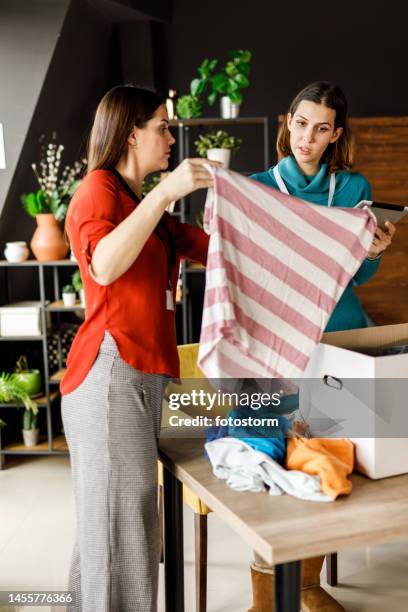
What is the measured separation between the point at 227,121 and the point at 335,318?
230 cm

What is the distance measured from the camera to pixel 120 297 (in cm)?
161

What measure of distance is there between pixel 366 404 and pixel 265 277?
1.16 feet

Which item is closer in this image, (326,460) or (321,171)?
(326,460)

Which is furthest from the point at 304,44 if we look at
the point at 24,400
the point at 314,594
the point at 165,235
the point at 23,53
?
the point at 314,594

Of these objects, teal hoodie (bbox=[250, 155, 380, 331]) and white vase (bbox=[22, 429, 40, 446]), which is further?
white vase (bbox=[22, 429, 40, 446])

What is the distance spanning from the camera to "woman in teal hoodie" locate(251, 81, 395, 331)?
Answer: 224 cm

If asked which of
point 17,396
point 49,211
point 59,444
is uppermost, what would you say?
point 49,211

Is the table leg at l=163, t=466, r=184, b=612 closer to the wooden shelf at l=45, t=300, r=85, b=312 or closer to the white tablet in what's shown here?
the white tablet

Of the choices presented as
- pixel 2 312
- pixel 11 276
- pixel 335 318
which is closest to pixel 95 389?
pixel 335 318

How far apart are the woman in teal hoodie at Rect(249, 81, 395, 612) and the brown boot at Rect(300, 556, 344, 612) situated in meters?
0.18

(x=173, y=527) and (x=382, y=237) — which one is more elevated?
(x=382, y=237)

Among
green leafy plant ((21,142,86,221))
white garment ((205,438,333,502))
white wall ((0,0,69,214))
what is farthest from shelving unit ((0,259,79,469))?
white garment ((205,438,333,502))

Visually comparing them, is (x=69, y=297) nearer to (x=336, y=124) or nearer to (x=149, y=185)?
(x=149, y=185)

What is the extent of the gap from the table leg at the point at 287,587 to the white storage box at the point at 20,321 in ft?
10.2
